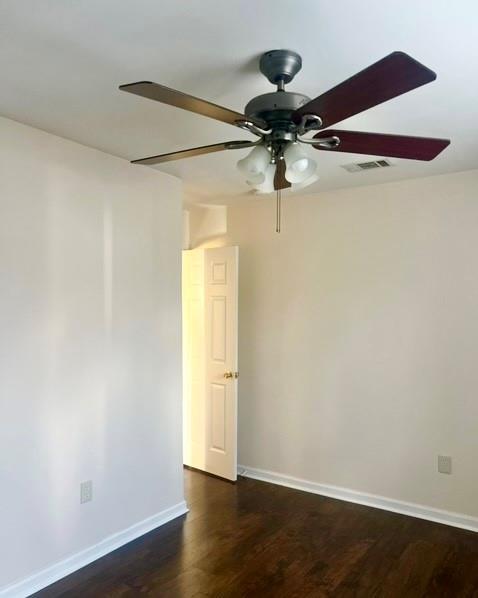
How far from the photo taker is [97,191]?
2973mm

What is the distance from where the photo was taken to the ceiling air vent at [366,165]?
313cm

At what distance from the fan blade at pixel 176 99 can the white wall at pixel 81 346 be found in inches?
55.7

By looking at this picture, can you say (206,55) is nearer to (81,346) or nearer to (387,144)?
(387,144)

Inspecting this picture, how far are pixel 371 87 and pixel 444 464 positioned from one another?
115 inches

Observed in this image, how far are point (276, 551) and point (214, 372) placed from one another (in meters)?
1.69

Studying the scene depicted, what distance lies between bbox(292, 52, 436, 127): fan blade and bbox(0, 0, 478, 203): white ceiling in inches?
12.4

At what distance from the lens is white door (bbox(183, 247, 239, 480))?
4195 mm

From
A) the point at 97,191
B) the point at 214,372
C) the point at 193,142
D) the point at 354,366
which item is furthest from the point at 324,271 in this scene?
the point at 97,191

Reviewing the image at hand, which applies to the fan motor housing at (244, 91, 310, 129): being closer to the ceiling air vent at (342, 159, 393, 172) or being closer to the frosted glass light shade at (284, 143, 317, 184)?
the frosted glass light shade at (284, 143, 317, 184)

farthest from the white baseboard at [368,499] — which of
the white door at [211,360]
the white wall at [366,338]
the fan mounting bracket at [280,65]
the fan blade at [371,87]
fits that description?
the fan mounting bracket at [280,65]

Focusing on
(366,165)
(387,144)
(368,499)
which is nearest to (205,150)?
(387,144)

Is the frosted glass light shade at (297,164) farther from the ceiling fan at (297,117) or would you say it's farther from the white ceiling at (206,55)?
the white ceiling at (206,55)

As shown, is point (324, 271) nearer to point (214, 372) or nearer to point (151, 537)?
point (214, 372)

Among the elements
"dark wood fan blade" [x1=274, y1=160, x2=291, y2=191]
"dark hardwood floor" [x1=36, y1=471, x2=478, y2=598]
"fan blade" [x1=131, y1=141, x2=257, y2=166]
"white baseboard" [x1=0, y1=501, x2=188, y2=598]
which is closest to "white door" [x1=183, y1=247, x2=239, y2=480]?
"dark hardwood floor" [x1=36, y1=471, x2=478, y2=598]
